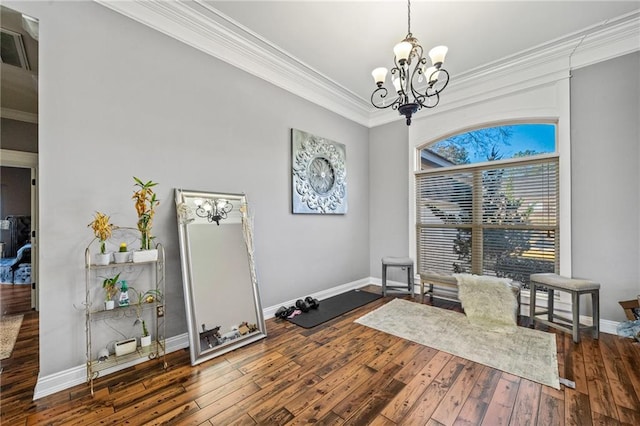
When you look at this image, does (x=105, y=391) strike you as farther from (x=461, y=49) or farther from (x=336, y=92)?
(x=461, y=49)

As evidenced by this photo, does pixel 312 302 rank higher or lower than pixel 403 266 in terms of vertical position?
lower

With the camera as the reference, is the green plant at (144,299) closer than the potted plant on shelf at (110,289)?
No

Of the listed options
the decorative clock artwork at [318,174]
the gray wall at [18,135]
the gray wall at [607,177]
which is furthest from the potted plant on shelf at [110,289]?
the gray wall at [607,177]

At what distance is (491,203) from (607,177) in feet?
3.80

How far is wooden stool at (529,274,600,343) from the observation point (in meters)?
2.58

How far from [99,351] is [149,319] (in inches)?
15.2

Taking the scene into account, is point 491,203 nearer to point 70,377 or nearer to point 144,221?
point 144,221

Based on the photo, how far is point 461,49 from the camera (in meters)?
3.09

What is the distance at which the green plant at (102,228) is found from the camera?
193 centimetres

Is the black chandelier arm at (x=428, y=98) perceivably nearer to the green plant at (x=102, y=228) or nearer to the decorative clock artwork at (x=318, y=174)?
the decorative clock artwork at (x=318, y=174)

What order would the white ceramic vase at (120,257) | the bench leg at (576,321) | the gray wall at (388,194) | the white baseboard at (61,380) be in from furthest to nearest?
1. the gray wall at (388,194)
2. the bench leg at (576,321)
3. the white ceramic vase at (120,257)
4. the white baseboard at (61,380)

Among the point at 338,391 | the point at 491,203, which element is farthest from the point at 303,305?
the point at 491,203

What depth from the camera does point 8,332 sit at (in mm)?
2844

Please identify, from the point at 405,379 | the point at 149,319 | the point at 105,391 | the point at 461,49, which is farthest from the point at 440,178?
the point at 105,391
